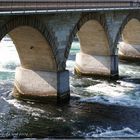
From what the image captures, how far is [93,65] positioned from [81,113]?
12.4 metres

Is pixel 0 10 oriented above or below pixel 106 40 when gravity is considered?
above

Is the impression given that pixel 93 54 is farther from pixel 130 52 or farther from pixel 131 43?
pixel 131 43

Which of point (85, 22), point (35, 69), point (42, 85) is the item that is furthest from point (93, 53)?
point (42, 85)

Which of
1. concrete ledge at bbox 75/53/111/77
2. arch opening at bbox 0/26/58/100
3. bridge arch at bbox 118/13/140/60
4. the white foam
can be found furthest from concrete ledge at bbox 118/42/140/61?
the white foam

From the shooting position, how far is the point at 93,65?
125 ft

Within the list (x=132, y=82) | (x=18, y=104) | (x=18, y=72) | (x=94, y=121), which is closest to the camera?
(x=94, y=121)

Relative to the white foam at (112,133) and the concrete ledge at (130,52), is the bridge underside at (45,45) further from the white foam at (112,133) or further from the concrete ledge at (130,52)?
the concrete ledge at (130,52)

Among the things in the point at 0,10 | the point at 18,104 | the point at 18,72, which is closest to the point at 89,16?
the point at 18,72

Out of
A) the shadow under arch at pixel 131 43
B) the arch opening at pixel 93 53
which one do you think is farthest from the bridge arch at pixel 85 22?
the shadow under arch at pixel 131 43

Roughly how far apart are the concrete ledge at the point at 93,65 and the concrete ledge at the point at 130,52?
12.3 m

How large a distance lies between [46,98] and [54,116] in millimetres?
3656

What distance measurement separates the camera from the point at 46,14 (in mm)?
26109

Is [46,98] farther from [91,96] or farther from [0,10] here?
[0,10]

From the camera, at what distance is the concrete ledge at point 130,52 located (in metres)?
49.5
